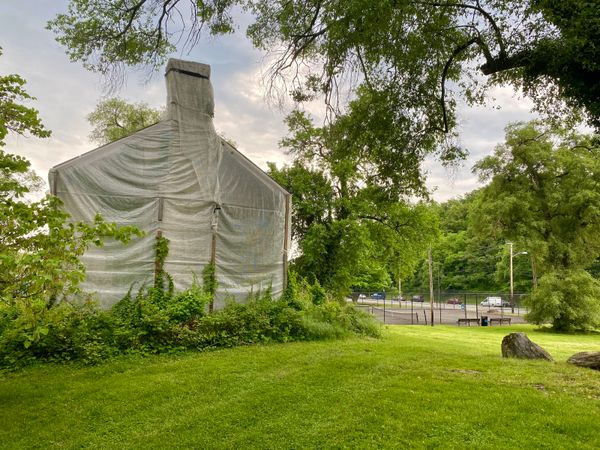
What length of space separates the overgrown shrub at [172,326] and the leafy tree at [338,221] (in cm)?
611

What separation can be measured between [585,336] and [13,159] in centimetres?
3041

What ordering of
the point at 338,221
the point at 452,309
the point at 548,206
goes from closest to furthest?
the point at 338,221 < the point at 548,206 < the point at 452,309

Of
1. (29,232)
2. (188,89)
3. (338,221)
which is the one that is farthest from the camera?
(338,221)

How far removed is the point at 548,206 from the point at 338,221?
1938 centimetres

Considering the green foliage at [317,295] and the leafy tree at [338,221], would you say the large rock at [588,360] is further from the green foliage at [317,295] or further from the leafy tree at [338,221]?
the leafy tree at [338,221]

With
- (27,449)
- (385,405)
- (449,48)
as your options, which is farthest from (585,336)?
(27,449)

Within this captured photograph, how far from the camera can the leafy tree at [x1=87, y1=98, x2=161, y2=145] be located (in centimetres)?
2605

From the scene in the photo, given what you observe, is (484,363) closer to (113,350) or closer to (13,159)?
(113,350)

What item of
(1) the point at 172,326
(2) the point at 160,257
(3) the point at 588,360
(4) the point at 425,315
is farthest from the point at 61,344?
(4) the point at 425,315

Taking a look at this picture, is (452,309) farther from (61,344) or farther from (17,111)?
(17,111)

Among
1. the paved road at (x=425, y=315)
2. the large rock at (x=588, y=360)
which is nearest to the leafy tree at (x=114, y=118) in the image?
the paved road at (x=425, y=315)

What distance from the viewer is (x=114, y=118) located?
26.5 meters

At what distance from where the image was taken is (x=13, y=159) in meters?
5.08

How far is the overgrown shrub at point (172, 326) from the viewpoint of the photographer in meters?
7.87
